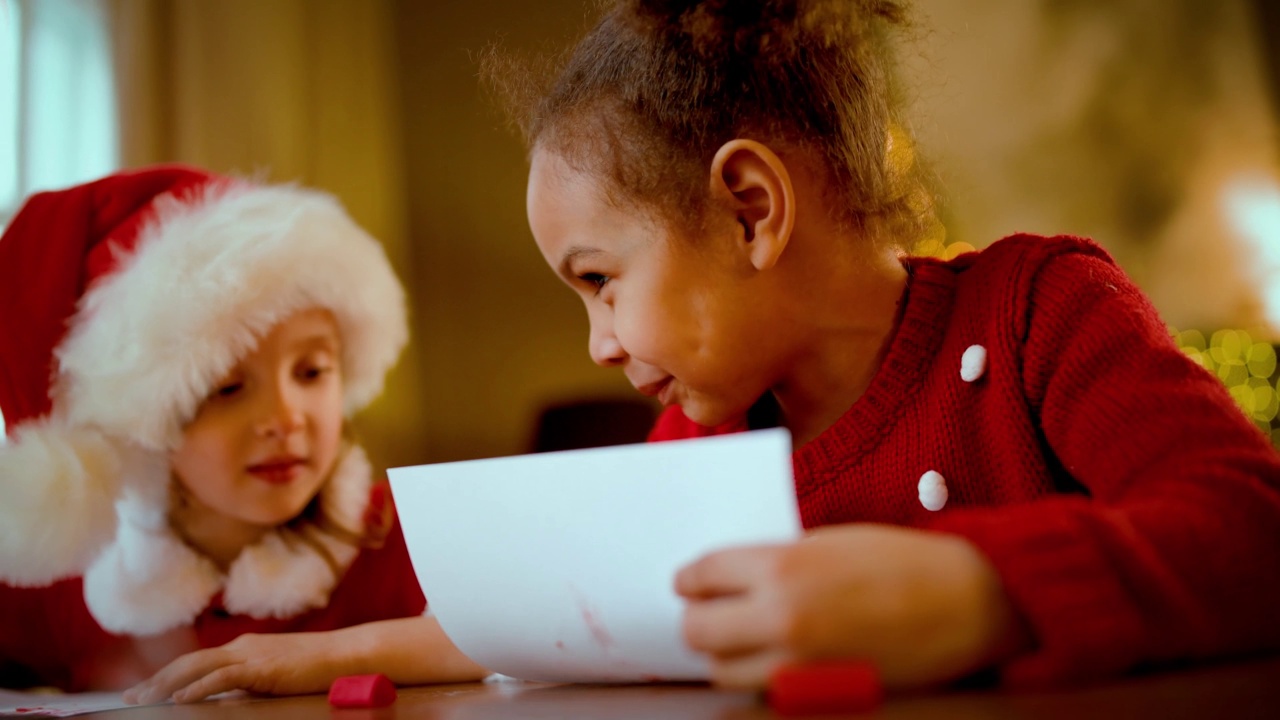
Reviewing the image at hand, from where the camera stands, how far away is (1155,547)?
0.40 metres

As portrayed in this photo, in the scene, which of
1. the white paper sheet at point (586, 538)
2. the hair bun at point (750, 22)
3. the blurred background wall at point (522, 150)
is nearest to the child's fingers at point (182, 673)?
the white paper sheet at point (586, 538)

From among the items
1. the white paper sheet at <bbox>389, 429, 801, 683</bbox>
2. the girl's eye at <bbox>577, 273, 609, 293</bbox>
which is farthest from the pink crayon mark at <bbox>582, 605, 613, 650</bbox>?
the girl's eye at <bbox>577, 273, 609, 293</bbox>

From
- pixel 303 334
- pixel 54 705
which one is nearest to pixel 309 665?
pixel 54 705

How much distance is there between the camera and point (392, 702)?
1.85 ft

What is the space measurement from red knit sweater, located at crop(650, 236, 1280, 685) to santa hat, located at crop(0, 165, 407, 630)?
500 mm

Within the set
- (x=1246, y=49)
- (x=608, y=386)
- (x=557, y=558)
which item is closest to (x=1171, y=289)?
(x=1246, y=49)

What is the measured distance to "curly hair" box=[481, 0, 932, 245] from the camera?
705mm

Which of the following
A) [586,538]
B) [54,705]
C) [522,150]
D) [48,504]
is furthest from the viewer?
[522,150]

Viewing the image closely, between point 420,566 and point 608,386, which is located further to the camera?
point 608,386

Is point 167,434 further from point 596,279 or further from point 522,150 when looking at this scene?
point 522,150

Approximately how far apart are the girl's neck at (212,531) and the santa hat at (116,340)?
29 millimetres

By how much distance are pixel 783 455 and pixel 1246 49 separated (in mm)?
3055

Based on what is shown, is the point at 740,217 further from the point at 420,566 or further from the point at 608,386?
the point at 608,386

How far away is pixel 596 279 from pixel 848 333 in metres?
0.22
